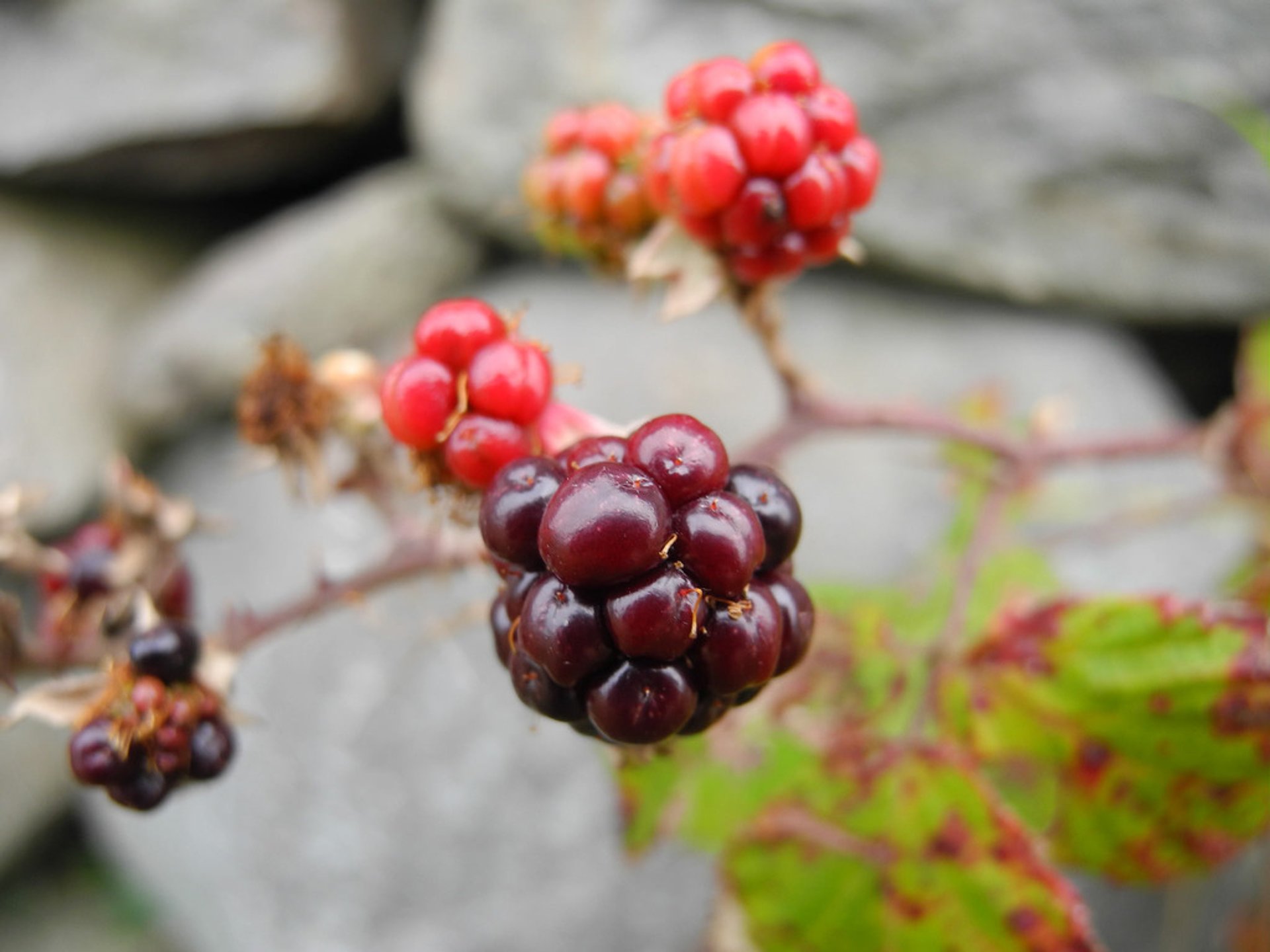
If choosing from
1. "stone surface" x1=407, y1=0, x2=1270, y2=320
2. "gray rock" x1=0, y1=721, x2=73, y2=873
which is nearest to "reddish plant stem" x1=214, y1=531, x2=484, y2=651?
"stone surface" x1=407, y1=0, x2=1270, y2=320

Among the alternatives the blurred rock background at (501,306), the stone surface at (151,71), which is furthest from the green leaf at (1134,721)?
the stone surface at (151,71)

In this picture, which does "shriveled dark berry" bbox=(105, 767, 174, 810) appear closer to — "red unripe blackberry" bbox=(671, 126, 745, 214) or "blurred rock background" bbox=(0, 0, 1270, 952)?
"red unripe blackberry" bbox=(671, 126, 745, 214)

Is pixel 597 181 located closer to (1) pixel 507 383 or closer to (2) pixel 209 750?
(1) pixel 507 383

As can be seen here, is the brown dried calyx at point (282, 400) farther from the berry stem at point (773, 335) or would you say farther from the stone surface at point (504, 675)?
the stone surface at point (504, 675)

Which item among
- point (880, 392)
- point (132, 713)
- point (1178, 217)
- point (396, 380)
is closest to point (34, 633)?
point (132, 713)

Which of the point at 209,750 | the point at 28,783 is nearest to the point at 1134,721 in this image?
the point at 209,750
